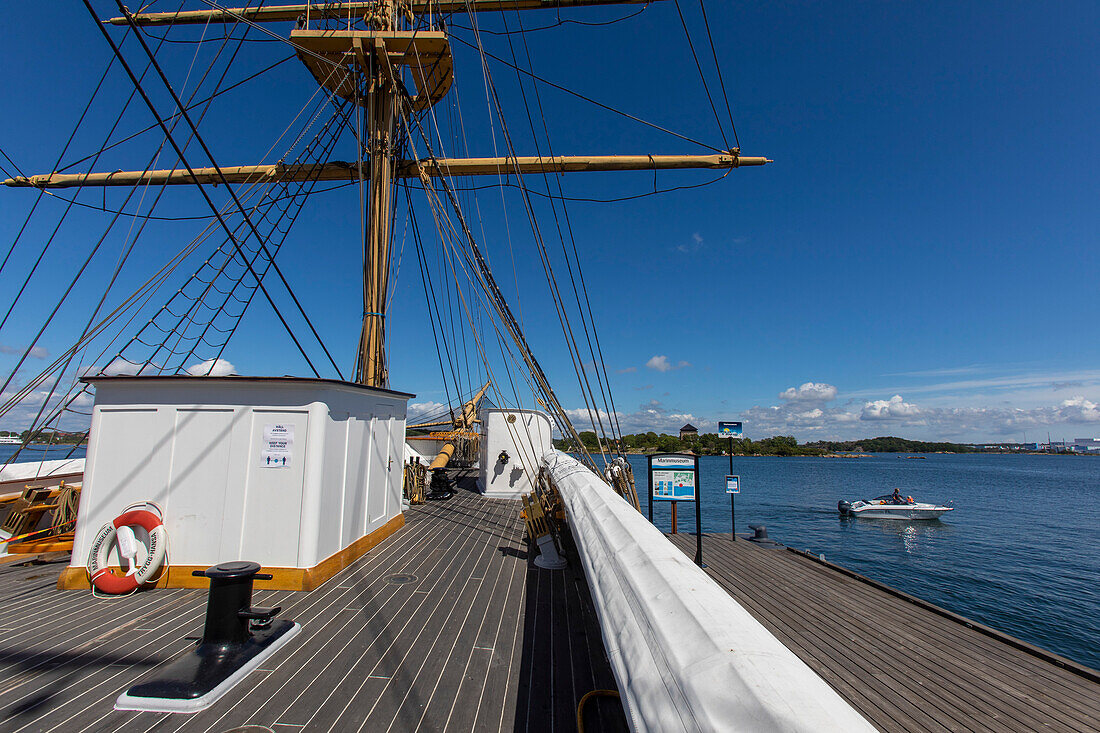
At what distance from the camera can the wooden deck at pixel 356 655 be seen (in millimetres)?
2705

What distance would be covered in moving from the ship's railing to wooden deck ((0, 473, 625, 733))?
988 mm

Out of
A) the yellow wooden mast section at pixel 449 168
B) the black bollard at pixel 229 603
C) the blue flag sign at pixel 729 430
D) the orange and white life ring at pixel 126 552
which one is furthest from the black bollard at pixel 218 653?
the yellow wooden mast section at pixel 449 168

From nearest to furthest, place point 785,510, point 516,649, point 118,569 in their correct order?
point 516,649 < point 118,569 < point 785,510

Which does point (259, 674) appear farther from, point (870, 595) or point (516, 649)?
point (870, 595)

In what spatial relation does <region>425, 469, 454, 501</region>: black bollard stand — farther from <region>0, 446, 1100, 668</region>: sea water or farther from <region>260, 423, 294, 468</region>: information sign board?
<region>0, 446, 1100, 668</region>: sea water

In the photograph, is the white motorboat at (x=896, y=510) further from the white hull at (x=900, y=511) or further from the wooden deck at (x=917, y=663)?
the wooden deck at (x=917, y=663)

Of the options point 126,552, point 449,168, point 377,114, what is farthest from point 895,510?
point 126,552

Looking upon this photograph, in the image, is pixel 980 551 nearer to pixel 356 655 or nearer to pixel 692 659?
pixel 356 655

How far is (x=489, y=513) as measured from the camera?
965 centimetres

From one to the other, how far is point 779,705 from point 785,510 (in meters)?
38.5

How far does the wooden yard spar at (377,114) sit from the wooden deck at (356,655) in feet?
16.0

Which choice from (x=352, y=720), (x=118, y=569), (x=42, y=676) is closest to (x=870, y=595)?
(x=352, y=720)

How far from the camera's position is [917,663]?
189 inches

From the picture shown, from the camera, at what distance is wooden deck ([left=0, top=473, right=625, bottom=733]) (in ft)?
8.87
